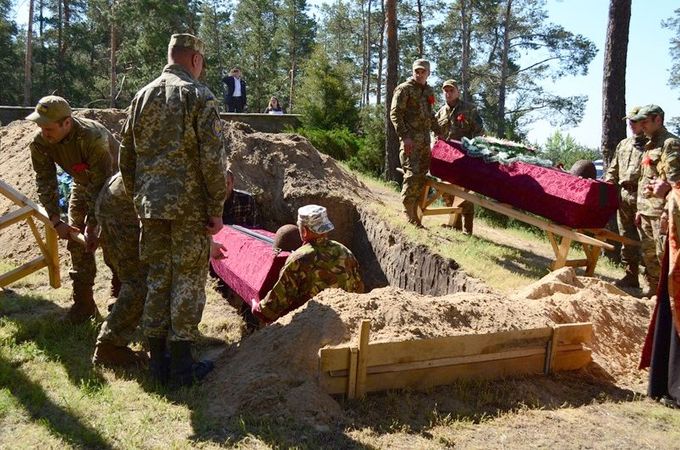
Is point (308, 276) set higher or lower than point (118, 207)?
lower

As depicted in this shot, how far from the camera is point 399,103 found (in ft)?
26.9

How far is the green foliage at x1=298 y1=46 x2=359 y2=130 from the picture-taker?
19672mm

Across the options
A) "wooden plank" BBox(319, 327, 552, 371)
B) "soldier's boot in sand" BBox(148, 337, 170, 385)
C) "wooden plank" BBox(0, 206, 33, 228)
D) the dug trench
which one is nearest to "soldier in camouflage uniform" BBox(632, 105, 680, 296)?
the dug trench

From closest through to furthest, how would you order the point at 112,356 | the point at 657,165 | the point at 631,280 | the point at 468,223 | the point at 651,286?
the point at 112,356
the point at 657,165
the point at 651,286
the point at 631,280
the point at 468,223

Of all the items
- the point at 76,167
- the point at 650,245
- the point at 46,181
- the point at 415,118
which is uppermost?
the point at 415,118

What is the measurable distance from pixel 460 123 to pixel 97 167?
558 centimetres

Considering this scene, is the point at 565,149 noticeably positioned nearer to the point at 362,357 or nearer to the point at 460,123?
the point at 460,123

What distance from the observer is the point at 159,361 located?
3.99 m

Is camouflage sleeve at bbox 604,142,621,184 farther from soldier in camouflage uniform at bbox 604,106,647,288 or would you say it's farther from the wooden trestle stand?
the wooden trestle stand

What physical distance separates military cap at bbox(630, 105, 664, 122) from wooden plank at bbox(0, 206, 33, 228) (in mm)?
5711

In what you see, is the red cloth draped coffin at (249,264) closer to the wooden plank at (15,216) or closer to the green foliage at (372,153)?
the wooden plank at (15,216)

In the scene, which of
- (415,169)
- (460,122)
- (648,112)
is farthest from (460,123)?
(648,112)

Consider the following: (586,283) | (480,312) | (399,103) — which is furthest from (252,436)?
(399,103)

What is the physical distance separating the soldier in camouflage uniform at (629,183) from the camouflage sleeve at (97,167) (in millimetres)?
5130
